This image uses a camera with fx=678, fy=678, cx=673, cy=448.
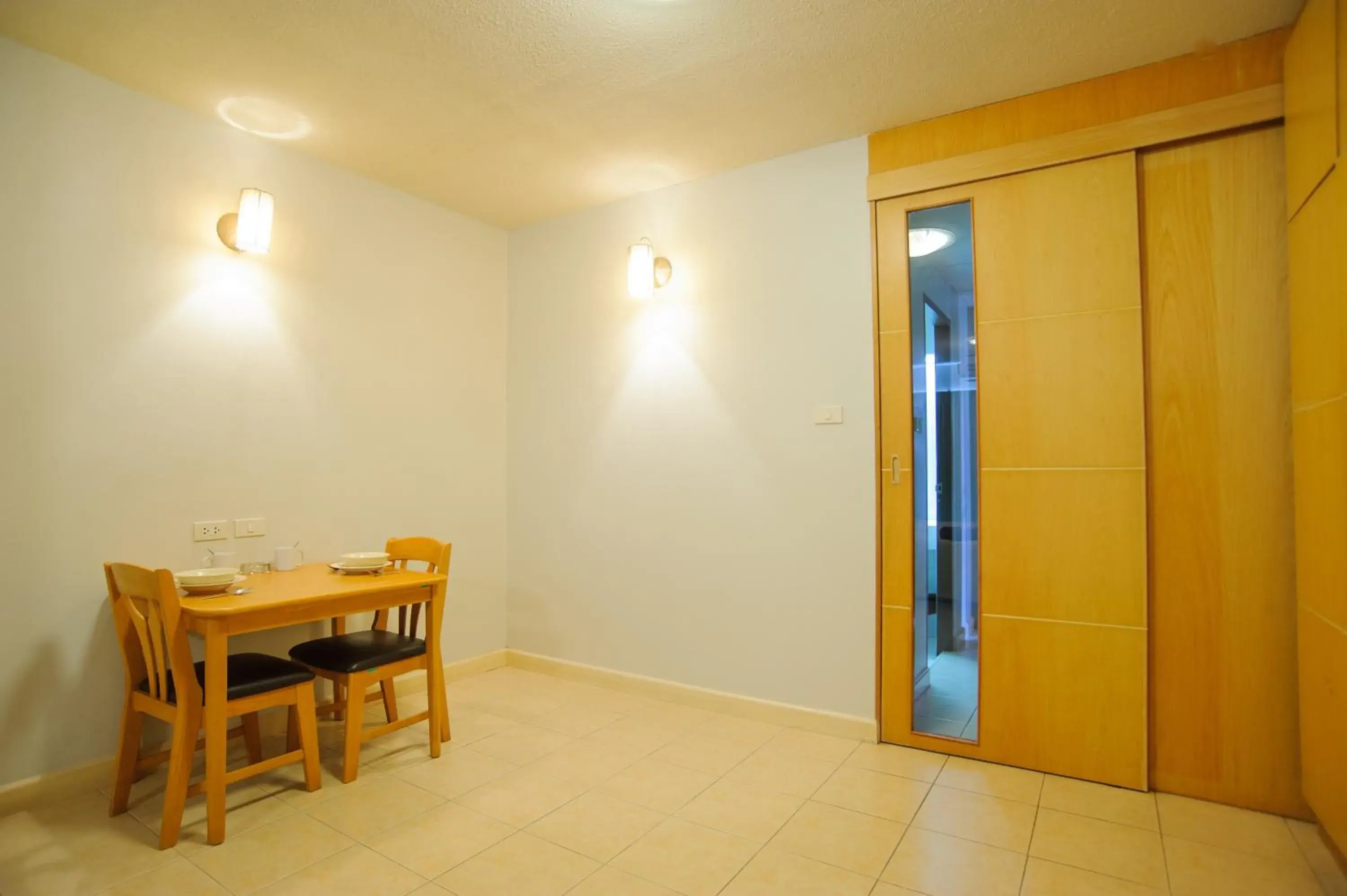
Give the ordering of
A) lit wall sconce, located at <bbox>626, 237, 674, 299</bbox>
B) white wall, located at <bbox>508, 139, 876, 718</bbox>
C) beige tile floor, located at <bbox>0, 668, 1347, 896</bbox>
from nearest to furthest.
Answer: beige tile floor, located at <bbox>0, 668, 1347, 896</bbox>
white wall, located at <bbox>508, 139, 876, 718</bbox>
lit wall sconce, located at <bbox>626, 237, 674, 299</bbox>

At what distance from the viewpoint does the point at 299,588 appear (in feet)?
8.18

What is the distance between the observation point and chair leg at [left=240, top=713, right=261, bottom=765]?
253cm

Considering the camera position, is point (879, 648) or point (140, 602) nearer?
point (140, 602)

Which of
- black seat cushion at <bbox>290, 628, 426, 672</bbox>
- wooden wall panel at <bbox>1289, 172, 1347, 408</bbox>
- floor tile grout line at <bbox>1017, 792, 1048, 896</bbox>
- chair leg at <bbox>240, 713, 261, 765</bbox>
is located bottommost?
floor tile grout line at <bbox>1017, 792, 1048, 896</bbox>

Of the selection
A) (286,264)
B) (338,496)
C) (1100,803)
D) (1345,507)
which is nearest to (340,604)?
(338,496)

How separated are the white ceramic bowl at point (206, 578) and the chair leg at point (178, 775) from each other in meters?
0.43

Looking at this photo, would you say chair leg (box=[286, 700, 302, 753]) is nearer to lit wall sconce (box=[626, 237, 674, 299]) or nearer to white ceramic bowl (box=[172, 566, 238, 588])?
white ceramic bowl (box=[172, 566, 238, 588])

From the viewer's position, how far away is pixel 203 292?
2818mm

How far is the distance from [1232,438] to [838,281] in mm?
1547

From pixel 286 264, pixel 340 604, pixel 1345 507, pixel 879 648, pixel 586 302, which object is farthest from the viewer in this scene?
pixel 586 302

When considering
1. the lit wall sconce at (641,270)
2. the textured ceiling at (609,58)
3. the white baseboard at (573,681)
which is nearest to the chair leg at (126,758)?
the white baseboard at (573,681)

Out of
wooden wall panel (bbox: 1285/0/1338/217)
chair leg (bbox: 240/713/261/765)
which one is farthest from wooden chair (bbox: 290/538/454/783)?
wooden wall panel (bbox: 1285/0/1338/217)

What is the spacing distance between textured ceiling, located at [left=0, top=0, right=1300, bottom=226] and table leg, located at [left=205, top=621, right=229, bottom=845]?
1.98m

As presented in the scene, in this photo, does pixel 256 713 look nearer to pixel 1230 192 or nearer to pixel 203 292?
pixel 203 292
